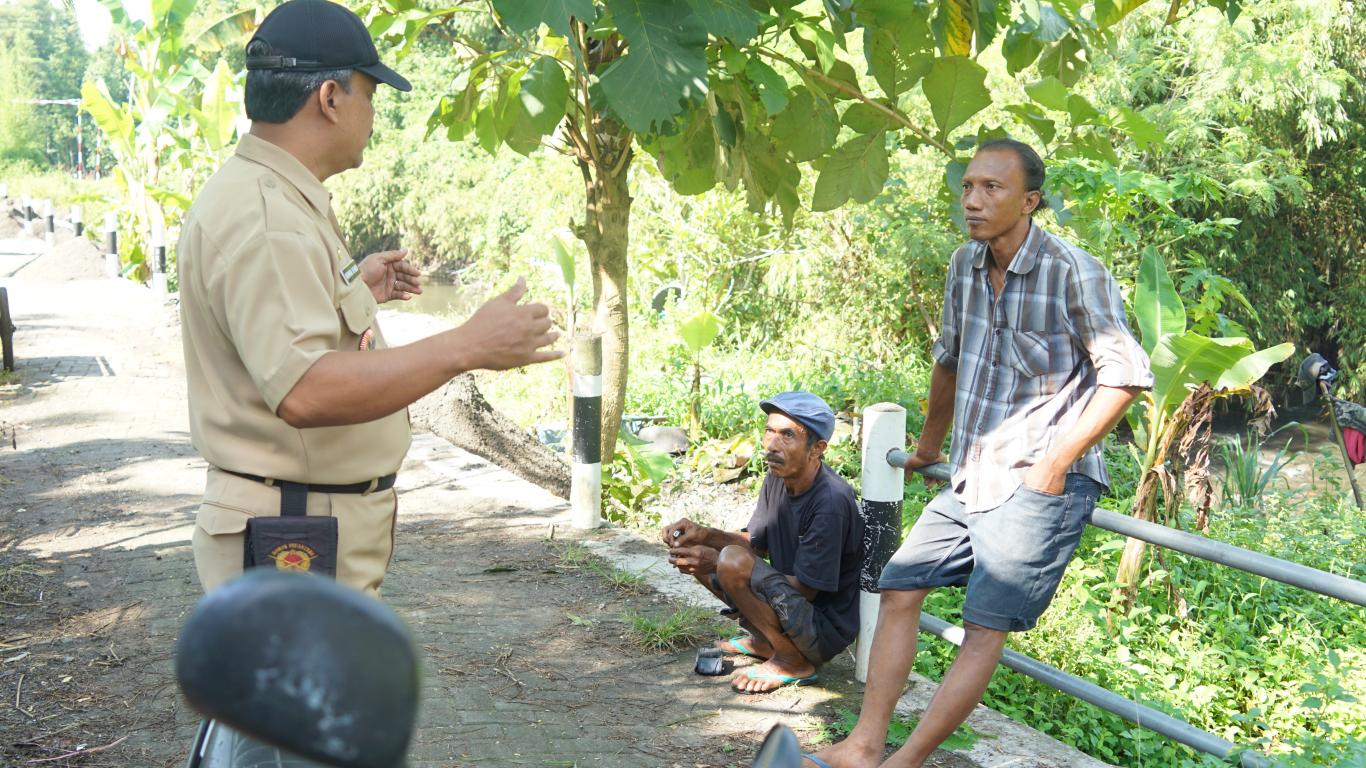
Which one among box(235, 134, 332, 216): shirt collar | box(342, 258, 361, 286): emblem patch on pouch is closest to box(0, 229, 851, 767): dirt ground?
box(342, 258, 361, 286): emblem patch on pouch

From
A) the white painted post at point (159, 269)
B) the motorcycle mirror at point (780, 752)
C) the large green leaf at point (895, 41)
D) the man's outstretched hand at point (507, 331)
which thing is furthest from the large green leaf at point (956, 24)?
the white painted post at point (159, 269)

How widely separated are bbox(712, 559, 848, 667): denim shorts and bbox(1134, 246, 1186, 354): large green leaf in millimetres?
2881

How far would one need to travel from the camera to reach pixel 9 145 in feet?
178

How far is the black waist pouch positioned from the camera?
82.2 inches

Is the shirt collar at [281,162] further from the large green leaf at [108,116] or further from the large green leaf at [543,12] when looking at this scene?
the large green leaf at [108,116]

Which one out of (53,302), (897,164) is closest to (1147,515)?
(897,164)

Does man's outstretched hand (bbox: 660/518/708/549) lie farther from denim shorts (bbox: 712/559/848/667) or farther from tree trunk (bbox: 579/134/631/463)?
tree trunk (bbox: 579/134/631/463)

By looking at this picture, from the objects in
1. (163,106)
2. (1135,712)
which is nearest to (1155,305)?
(1135,712)

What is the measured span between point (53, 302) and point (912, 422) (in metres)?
11.5

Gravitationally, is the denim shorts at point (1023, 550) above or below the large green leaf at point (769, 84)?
below

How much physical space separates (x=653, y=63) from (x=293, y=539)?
1433mm

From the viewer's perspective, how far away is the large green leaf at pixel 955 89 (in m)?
3.67

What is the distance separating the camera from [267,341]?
75.4 inches

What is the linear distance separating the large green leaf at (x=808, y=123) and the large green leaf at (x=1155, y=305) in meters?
2.78
